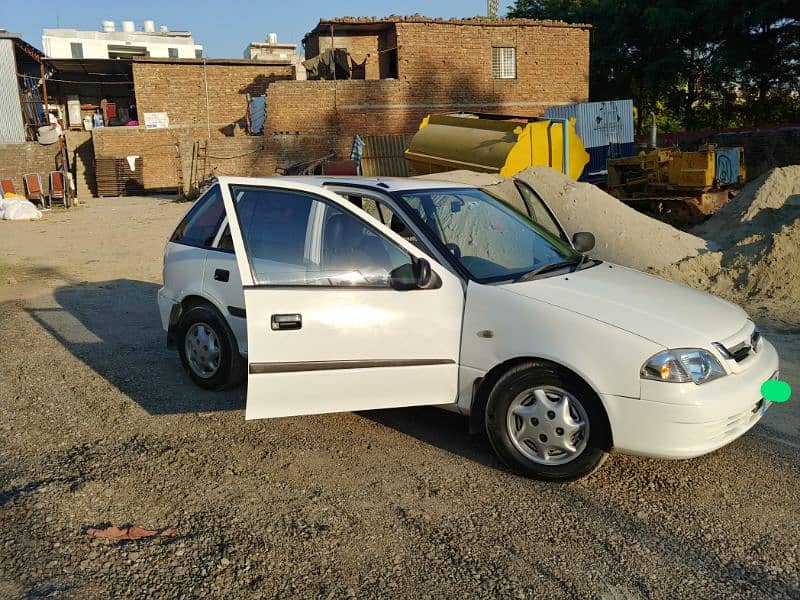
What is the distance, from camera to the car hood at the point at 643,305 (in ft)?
12.6

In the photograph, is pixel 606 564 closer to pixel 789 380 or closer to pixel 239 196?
pixel 239 196

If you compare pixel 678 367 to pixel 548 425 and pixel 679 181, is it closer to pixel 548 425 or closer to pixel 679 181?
pixel 548 425

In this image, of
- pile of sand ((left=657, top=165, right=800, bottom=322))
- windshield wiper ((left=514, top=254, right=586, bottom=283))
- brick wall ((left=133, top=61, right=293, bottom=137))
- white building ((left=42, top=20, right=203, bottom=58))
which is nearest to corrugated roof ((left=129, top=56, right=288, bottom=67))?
brick wall ((left=133, top=61, right=293, bottom=137))

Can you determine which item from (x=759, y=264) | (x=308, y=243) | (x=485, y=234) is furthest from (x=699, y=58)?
(x=308, y=243)

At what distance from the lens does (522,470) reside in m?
4.08

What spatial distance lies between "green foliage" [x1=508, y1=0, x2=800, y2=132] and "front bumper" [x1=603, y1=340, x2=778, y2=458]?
27.4m

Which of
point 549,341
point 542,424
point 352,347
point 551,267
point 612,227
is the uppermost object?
point 551,267

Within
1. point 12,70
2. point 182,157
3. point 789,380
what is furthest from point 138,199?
point 789,380

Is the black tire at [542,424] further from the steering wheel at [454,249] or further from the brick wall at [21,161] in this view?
the brick wall at [21,161]

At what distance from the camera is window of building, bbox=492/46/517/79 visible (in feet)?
95.7

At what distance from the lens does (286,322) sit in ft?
13.9

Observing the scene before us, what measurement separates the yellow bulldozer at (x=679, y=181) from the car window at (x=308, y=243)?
41.0 feet

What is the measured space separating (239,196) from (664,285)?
9.25 ft

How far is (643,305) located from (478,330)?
3.05 ft
